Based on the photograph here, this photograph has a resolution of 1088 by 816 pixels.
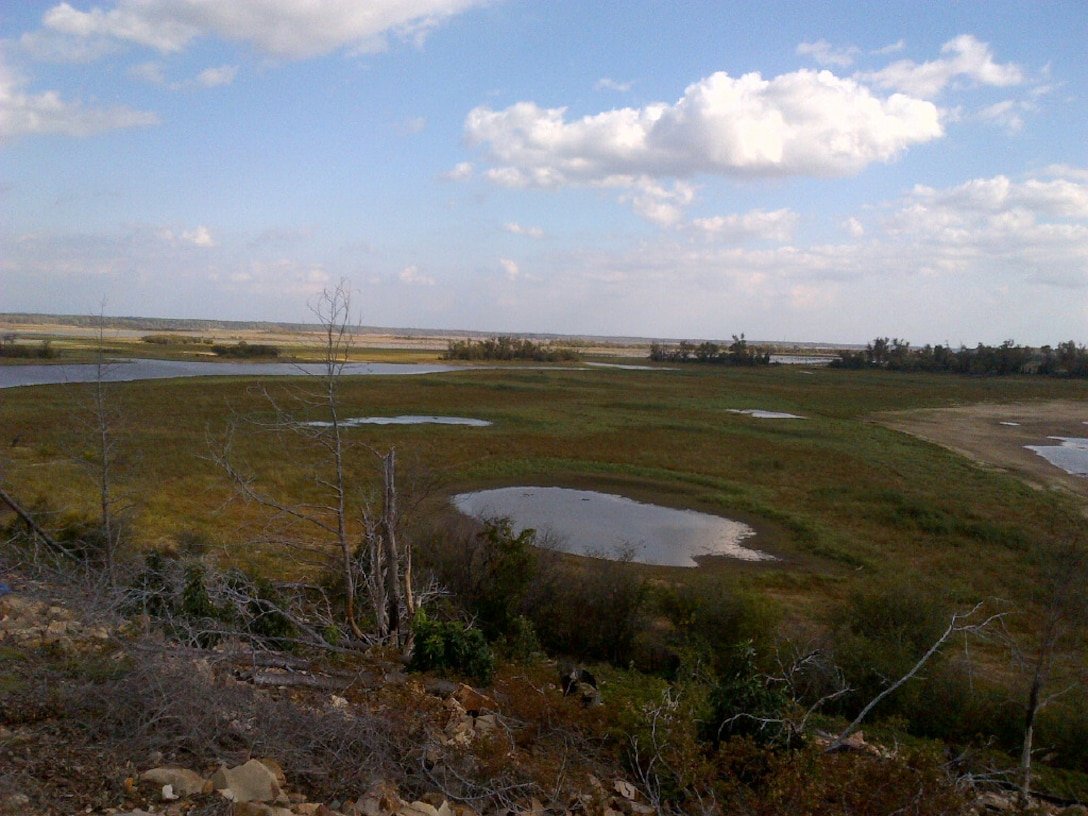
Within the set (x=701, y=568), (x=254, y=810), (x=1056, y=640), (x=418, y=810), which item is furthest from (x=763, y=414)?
(x=254, y=810)

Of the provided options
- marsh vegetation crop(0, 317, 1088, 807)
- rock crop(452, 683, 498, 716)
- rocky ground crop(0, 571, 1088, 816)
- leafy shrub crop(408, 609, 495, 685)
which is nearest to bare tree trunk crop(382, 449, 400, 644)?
leafy shrub crop(408, 609, 495, 685)

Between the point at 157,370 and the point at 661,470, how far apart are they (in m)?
55.4

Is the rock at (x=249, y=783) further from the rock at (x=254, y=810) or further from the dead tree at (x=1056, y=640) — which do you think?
the dead tree at (x=1056, y=640)

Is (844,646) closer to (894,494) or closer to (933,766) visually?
(933,766)

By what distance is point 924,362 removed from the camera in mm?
98938

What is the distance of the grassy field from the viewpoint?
1778 centimetres

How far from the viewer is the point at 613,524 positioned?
21.8m

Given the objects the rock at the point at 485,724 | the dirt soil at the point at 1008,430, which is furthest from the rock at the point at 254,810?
the dirt soil at the point at 1008,430

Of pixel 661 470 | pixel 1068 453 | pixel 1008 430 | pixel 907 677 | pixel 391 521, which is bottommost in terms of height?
pixel 661 470

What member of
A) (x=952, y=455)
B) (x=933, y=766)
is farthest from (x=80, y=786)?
(x=952, y=455)

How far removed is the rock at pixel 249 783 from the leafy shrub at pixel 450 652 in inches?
132

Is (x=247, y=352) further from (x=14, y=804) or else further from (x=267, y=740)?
(x=14, y=804)

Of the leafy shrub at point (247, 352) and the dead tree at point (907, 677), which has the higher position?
the leafy shrub at point (247, 352)

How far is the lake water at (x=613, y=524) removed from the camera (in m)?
19.0
